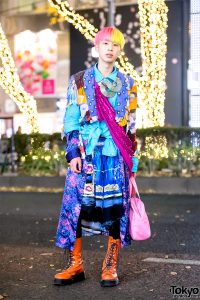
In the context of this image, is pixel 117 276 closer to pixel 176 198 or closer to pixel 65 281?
pixel 65 281

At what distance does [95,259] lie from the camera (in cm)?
536

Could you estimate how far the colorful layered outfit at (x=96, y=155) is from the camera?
4.46 meters

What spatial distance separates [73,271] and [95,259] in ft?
2.59

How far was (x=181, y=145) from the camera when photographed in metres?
14.8

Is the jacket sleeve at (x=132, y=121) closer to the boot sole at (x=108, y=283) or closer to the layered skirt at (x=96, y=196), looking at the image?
the layered skirt at (x=96, y=196)

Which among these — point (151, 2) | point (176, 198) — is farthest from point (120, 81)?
point (151, 2)

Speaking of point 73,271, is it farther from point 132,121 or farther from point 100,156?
point 132,121

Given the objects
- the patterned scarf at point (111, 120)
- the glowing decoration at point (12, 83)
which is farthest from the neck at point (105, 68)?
the glowing decoration at point (12, 83)

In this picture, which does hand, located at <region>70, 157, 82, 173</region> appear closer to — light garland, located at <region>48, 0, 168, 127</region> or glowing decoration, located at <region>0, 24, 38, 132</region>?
light garland, located at <region>48, 0, 168, 127</region>

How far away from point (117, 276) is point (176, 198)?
6720mm

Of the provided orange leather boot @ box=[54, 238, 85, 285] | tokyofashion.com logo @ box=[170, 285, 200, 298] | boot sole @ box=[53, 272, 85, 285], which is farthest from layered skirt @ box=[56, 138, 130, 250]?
tokyofashion.com logo @ box=[170, 285, 200, 298]

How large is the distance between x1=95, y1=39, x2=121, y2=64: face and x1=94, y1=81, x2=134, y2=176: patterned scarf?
6.8 inches

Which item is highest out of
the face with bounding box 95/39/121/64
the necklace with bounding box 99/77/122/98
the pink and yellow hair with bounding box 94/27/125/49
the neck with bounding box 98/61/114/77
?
the pink and yellow hair with bounding box 94/27/125/49

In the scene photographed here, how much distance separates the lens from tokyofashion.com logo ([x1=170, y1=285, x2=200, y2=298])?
4.14 meters
